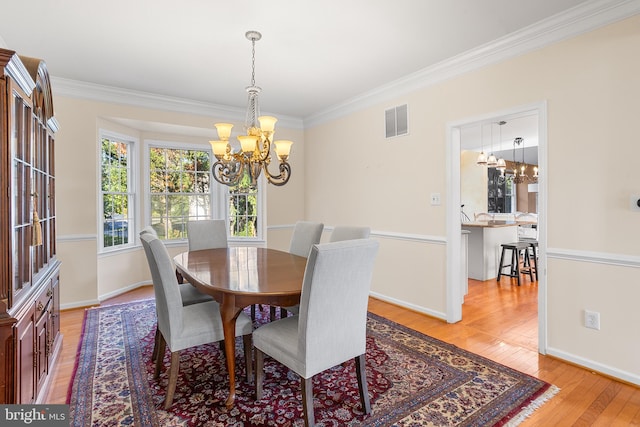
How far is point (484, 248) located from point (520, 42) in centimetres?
307

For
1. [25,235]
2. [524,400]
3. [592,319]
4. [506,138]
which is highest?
[506,138]

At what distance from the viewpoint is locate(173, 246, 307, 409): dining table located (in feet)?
6.24

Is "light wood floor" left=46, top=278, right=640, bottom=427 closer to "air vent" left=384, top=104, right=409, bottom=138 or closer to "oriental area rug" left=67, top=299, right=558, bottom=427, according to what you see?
"oriental area rug" left=67, top=299, right=558, bottom=427

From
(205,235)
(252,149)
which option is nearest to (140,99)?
(205,235)

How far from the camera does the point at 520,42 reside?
108 inches

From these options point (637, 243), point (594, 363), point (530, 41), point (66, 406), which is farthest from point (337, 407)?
point (530, 41)

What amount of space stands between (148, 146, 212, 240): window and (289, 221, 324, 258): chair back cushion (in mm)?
2451

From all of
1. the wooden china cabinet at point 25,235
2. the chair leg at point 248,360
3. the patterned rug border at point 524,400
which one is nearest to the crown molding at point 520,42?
the patterned rug border at point 524,400

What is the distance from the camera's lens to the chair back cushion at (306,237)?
327cm

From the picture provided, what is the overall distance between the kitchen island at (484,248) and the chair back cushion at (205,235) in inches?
137

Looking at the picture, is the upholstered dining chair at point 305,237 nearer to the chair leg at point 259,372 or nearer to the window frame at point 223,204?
the chair leg at point 259,372

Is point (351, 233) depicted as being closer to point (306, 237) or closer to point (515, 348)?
point (306, 237)

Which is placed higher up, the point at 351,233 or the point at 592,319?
the point at 351,233

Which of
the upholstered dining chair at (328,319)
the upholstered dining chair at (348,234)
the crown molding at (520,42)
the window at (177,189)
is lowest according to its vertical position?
the upholstered dining chair at (328,319)
